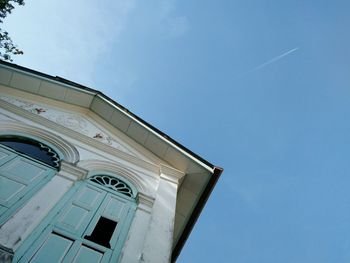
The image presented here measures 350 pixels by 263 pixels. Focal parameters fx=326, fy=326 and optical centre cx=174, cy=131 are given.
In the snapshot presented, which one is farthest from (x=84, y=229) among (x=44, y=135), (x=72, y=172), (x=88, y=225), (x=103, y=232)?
(x=44, y=135)

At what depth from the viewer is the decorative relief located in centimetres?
816

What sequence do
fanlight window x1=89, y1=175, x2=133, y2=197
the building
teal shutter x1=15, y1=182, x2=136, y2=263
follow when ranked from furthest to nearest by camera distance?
fanlight window x1=89, y1=175, x2=133, y2=197
the building
teal shutter x1=15, y1=182, x2=136, y2=263

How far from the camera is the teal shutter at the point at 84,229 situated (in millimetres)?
4527

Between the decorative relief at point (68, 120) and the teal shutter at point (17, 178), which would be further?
the decorative relief at point (68, 120)

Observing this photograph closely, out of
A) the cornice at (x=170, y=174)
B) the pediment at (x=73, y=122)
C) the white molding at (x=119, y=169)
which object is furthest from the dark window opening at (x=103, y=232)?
the pediment at (x=73, y=122)

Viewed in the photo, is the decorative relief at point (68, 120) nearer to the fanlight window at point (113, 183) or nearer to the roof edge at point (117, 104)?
the roof edge at point (117, 104)

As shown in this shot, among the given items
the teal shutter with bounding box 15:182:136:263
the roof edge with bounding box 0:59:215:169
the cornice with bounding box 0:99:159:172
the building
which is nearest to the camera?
the teal shutter with bounding box 15:182:136:263

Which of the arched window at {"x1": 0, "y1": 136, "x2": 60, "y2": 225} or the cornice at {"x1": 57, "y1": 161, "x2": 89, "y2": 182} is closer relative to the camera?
the arched window at {"x1": 0, "y1": 136, "x2": 60, "y2": 225}

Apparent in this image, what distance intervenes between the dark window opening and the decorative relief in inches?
110

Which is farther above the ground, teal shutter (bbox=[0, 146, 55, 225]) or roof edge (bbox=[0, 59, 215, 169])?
roof edge (bbox=[0, 59, 215, 169])

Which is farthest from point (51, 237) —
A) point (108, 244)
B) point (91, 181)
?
point (91, 181)

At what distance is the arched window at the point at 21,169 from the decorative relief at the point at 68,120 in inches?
51.1

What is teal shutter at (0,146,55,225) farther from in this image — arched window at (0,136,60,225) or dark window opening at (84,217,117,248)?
dark window opening at (84,217,117,248)

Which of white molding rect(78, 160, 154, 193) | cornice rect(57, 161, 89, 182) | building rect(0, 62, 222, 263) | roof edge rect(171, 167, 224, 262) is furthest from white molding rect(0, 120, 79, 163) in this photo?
roof edge rect(171, 167, 224, 262)
